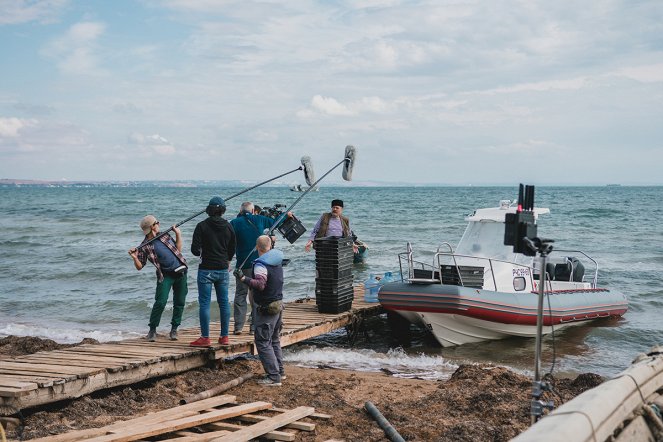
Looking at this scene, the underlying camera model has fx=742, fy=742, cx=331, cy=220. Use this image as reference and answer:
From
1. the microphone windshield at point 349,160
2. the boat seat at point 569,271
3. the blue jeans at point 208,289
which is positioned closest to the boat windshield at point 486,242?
the boat seat at point 569,271

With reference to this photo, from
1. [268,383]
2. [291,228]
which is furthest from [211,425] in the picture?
[291,228]

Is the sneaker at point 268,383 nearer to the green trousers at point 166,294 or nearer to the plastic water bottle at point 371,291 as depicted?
the green trousers at point 166,294

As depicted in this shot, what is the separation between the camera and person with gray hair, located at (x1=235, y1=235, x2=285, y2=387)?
8570 mm

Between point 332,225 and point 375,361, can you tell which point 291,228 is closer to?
point 332,225

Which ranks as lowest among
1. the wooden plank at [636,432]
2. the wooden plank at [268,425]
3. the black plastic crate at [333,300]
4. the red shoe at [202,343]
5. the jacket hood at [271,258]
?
the wooden plank at [268,425]

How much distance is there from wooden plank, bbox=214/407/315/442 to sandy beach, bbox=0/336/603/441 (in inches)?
7.7

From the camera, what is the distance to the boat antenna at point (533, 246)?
5.73 m

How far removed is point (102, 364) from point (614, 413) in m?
5.79

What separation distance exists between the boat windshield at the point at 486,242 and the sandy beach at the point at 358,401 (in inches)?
169

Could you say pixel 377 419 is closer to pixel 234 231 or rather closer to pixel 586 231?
pixel 234 231

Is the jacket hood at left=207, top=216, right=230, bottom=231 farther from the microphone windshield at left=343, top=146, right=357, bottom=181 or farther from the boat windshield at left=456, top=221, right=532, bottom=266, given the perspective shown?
the boat windshield at left=456, top=221, right=532, bottom=266

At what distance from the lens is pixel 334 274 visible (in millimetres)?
12320

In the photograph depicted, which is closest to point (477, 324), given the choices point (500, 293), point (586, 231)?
point (500, 293)

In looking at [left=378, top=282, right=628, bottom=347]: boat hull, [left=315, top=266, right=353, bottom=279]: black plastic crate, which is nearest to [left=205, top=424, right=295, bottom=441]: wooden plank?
[left=315, top=266, right=353, bottom=279]: black plastic crate
